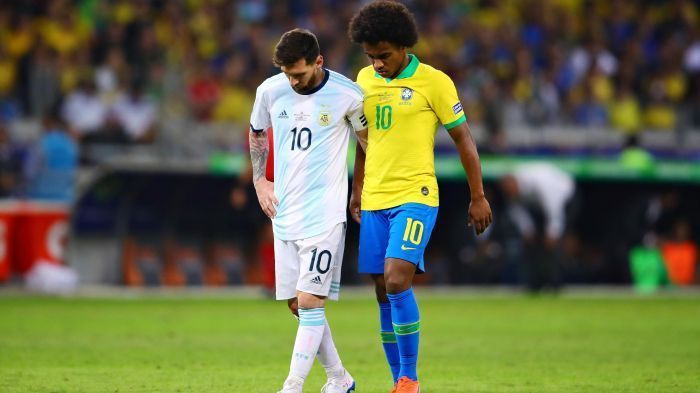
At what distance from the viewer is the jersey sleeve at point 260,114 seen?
8.16m

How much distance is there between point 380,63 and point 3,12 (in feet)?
50.1

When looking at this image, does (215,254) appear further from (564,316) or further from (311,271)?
(311,271)

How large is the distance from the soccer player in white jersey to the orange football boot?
22.2 inches

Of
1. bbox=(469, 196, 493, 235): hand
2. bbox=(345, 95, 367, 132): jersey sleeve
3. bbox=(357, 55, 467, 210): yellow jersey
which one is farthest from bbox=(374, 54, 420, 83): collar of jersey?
bbox=(469, 196, 493, 235): hand

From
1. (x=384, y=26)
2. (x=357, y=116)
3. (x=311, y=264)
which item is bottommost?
(x=311, y=264)

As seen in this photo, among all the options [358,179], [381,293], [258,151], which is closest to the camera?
[258,151]

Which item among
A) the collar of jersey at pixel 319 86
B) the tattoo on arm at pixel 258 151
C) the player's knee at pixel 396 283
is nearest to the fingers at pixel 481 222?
the player's knee at pixel 396 283

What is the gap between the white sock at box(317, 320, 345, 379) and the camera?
8406 mm

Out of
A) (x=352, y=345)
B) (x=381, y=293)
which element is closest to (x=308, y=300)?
(x=381, y=293)

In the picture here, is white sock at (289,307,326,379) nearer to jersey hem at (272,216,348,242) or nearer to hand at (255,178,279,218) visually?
jersey hem at (272,216,348,242)

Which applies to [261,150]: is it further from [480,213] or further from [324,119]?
[480,213]

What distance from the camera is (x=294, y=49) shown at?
309 inches

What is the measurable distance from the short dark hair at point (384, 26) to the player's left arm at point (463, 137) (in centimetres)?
34

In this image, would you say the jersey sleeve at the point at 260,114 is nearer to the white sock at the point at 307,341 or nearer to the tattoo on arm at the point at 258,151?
the tattoo on arm at the point at 258,151
